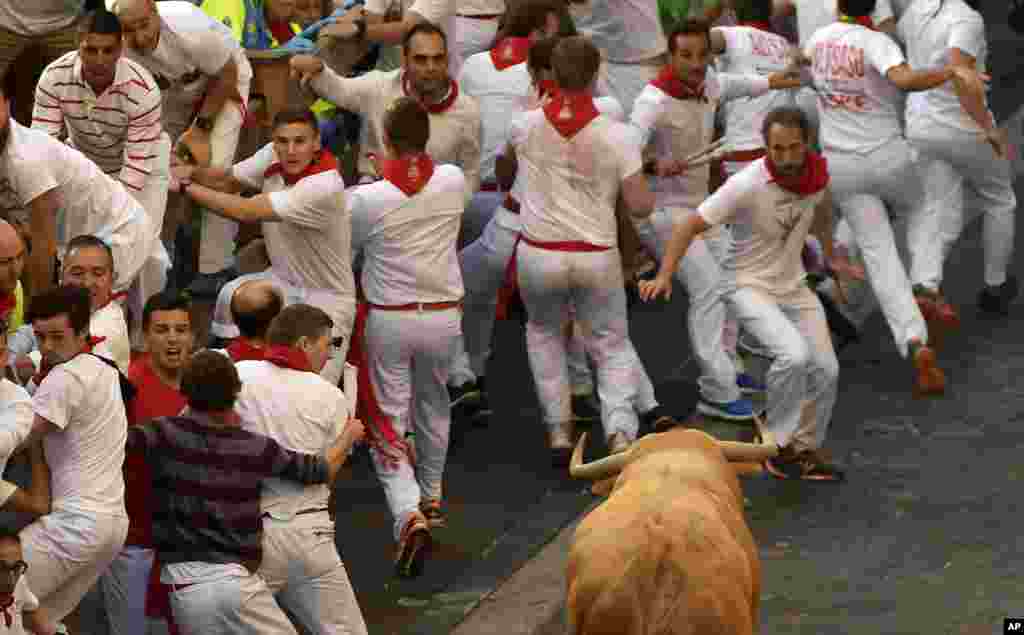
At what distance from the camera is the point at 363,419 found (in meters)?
12.1

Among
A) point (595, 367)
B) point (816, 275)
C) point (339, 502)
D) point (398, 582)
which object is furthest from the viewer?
point (816, 275)

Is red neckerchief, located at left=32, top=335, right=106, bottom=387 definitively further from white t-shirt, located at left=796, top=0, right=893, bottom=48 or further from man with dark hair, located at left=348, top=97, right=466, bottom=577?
white t-shirt, located at left=796, top=0, right=893, bottom=48

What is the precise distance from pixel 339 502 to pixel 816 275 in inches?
152

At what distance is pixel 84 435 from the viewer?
31.3 feet

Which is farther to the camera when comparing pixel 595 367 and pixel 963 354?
pixel 963 354

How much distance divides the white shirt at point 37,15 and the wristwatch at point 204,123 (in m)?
1.37

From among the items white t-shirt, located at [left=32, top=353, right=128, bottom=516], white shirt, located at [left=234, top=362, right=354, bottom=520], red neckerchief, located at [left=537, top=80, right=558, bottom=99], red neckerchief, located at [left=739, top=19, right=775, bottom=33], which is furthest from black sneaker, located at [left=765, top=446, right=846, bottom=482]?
white t-shirt, located at [left=32, top=353, right=128, bottom=516]

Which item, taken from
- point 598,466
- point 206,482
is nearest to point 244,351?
point 206,482

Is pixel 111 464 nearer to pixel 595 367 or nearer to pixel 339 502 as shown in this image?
pixel 339 502

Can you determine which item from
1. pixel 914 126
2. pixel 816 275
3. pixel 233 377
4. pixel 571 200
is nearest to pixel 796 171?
pixel 571 200

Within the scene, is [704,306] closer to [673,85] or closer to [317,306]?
[673,85]

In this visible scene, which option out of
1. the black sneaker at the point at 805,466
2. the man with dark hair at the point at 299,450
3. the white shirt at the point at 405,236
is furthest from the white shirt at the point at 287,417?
the black sneaker at the point at 805,466

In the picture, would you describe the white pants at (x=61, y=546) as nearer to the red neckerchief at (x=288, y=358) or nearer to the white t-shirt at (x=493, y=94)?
the red neckerchief at (x=288, y=358)

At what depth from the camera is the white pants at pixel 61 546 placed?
9.52m
